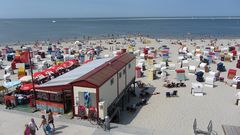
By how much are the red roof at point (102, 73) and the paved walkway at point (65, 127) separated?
212cm

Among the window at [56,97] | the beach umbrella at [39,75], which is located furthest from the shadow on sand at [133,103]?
the beach umbrella at [39,75]

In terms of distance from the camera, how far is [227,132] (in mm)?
11906

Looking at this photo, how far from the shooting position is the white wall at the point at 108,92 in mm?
13027

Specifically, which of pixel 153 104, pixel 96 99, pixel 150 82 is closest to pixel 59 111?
pixel 96 99

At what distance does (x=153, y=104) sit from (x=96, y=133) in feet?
22.6

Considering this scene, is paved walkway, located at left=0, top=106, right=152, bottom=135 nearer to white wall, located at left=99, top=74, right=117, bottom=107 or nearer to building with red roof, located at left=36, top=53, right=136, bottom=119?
building with red roof, located at left=36, top=53, right=136, bottom=119

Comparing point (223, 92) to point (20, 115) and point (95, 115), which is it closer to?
point (95, 115)

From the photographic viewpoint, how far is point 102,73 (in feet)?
46.1

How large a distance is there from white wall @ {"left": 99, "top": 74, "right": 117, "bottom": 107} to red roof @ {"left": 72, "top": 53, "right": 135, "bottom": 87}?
0.29 m

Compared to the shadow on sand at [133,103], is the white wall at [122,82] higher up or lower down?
higher up

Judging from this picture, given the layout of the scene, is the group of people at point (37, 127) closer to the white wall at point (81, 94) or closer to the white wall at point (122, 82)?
the white wall at point (81, 94)

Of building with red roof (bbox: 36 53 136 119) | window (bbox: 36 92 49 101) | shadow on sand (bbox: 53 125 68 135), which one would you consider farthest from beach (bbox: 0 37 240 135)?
window (bbox: 36 92 49 101)

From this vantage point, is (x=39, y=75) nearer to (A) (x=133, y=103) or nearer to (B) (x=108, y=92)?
(A) (x=133, y=103)

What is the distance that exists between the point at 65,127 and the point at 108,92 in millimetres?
2998
